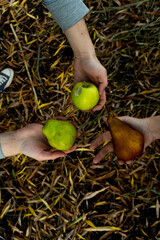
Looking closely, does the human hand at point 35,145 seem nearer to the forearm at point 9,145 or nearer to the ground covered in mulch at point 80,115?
the forearm at point 9,145

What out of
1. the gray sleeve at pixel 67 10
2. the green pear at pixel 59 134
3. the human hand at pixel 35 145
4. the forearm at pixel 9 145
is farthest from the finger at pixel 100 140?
the gray sleeve at pixel 67 10

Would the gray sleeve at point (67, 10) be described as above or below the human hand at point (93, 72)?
above

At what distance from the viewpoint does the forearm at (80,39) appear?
2.13 meters

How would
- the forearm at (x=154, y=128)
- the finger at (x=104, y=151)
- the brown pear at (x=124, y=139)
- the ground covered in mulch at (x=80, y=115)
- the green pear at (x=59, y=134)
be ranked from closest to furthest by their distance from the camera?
the brown pear at (x=124, y=139) → the green pear at (x=59, y=134) → the forearm at (x=154, y=128) → the finger at (x=104, y=151) → the ground covered in mulch at (x=80, y=115)

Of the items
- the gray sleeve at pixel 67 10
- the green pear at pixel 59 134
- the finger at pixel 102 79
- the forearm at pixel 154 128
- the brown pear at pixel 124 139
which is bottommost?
the forearm at pixel 154 128

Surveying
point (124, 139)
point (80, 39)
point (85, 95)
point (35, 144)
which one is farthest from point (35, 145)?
point (80, 39)

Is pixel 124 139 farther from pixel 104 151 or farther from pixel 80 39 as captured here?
pixel 80 39

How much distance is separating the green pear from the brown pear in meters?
0.39

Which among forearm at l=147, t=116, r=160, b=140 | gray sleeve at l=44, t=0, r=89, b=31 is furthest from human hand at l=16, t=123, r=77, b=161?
gray sleeve at l=44, t=0, r=89, b=31

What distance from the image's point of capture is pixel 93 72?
2129mm

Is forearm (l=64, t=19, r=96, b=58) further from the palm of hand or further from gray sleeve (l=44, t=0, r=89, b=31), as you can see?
the palm of hand

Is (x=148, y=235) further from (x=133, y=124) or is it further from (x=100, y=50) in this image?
(x=100, y=50)

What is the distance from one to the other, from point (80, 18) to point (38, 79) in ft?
3.10

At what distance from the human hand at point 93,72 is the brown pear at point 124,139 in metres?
0.46
